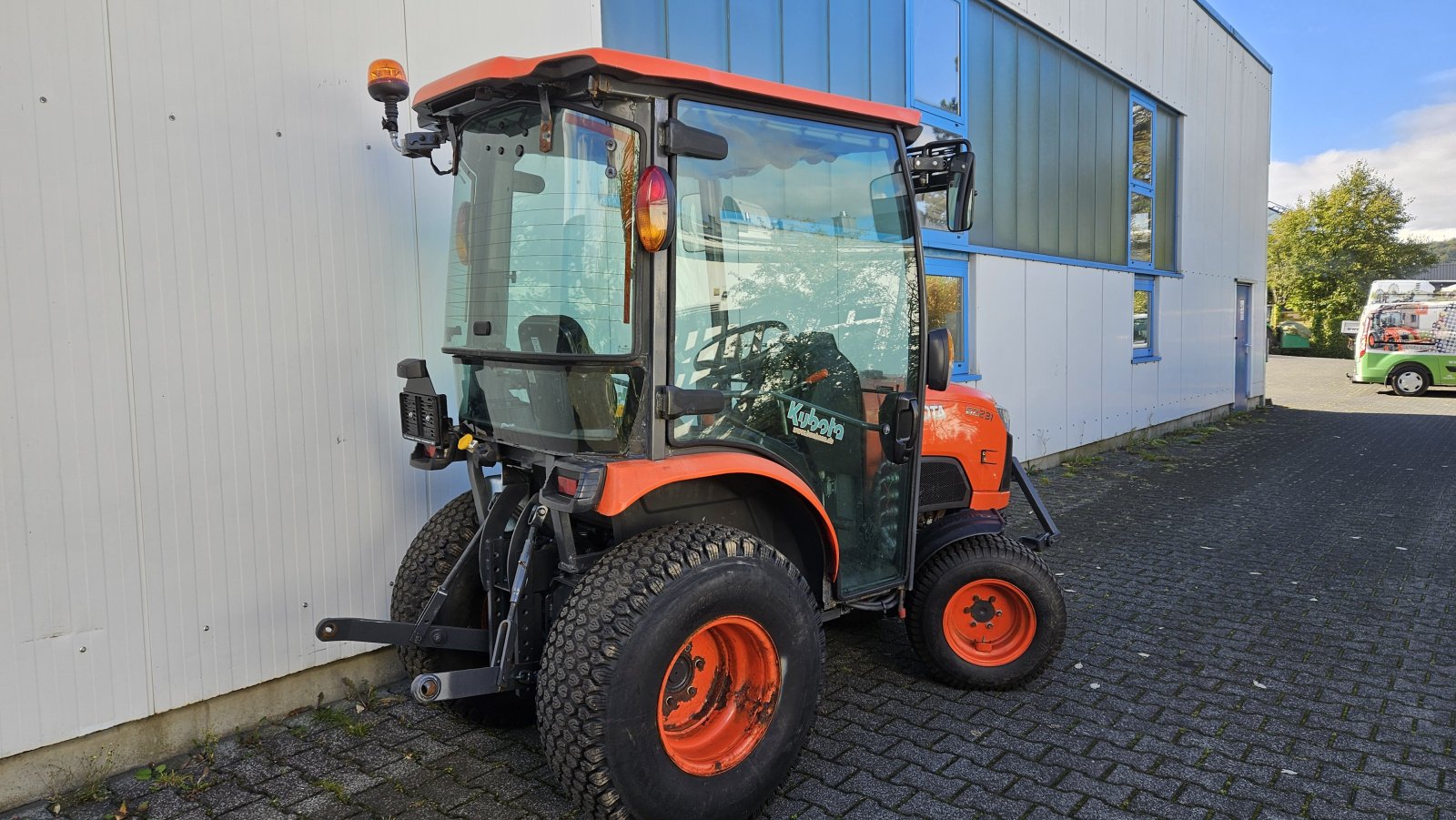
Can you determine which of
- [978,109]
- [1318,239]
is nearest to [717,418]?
[978,109]

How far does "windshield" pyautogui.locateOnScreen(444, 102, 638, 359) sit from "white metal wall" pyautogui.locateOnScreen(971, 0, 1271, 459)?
6578 millimetres

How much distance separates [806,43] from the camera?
710cm

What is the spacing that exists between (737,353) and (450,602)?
1378 millimetres

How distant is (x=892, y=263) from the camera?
141 inches

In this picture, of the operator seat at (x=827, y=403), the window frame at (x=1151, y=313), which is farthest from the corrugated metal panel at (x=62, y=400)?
the window frame at (x=1151, y=313)

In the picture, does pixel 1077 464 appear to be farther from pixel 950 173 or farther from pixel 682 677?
pixel 682 677

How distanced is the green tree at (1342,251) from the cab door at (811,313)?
123ft

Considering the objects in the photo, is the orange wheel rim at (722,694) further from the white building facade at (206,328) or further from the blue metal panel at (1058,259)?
the blue metal panel at (1058,259)

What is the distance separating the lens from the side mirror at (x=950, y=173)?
3.50 meters

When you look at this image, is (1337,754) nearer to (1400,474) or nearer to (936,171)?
(936,171)

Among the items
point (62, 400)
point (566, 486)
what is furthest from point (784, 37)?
point (62, 400)

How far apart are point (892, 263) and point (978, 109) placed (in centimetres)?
642

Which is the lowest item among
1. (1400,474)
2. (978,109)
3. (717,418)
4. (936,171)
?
(1400,474)

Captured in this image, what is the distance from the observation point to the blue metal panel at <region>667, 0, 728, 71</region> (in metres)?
5.97
